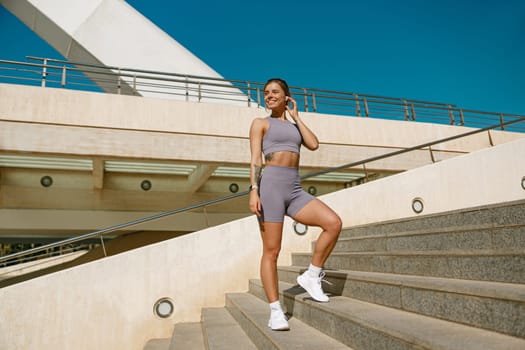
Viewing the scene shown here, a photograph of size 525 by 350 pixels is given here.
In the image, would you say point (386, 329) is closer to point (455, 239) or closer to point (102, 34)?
point (455, 239)

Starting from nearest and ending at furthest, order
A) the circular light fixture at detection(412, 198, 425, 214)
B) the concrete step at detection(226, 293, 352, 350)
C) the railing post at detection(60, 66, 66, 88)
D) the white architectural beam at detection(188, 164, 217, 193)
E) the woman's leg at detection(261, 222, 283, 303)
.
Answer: the concrete step at detection(226, 293, 352, 350) → the woman's leg at detection(261, 222, 283, 303) → the circular light fixture at detection(412, 198, 425, 214) → the railing post at detection(60, 66, 66, 88) → the white architectural beam at detection(188, 164, 217, 193)

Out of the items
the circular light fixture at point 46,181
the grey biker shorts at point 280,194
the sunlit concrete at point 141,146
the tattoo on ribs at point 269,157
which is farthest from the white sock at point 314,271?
the circular light fixture at point 46,181

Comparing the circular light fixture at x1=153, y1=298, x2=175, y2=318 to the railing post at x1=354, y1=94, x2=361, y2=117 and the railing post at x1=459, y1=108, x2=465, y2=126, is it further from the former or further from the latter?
the railing post at x1=459, y1=108, x2=465, y2=126

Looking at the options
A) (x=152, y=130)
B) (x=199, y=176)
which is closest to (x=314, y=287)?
(x=152, y=130)

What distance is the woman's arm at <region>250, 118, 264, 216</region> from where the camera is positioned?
7.95 feet

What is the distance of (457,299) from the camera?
186cm

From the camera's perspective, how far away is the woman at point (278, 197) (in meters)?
2.41

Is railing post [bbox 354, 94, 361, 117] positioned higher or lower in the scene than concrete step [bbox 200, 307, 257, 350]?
higher

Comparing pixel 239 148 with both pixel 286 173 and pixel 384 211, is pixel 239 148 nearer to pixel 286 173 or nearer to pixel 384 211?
pixel 384 211

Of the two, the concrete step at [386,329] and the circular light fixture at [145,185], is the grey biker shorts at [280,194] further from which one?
the circular light fixture at [145,185]

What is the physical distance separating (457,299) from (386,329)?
0.43 meters

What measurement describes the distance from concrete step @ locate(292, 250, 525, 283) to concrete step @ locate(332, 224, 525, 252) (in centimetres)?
24

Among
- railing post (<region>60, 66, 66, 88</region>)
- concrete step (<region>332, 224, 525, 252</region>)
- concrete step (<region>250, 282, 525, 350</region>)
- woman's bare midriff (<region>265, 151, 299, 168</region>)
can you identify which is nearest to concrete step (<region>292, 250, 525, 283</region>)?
concrete step (<region>332, 224, 525, 252</region>)

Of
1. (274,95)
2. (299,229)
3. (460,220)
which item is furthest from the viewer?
(299,229)
